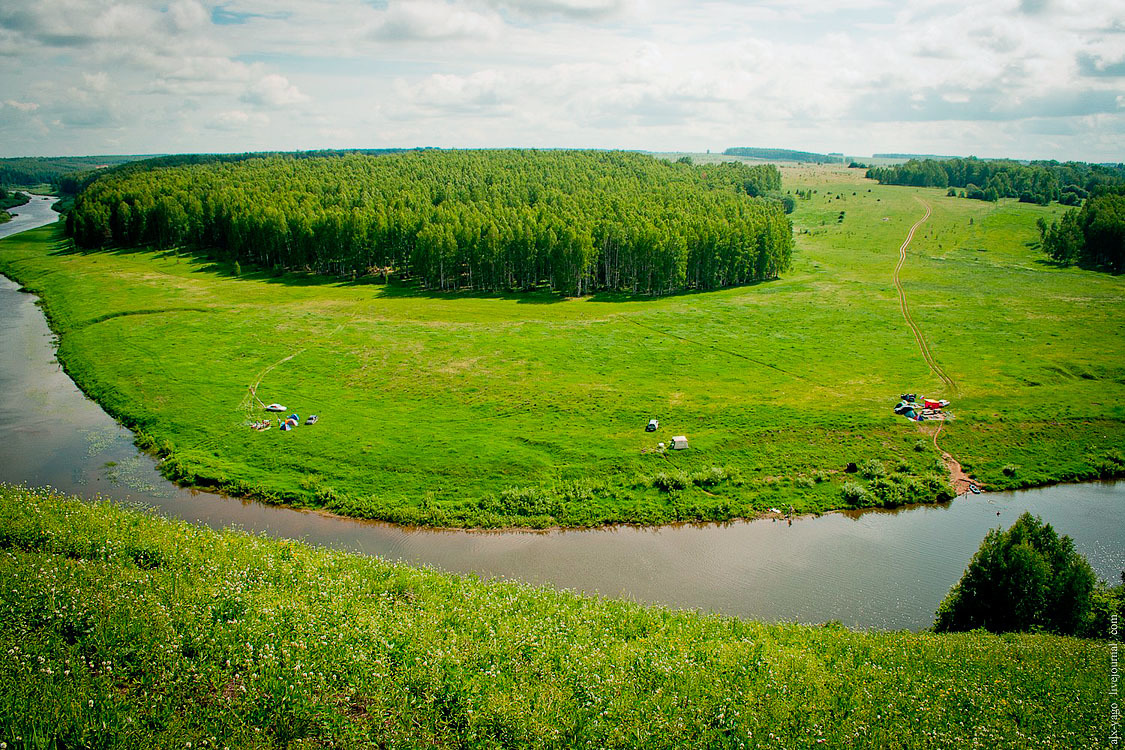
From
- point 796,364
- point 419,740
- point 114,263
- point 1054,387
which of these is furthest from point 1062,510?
point 114,263

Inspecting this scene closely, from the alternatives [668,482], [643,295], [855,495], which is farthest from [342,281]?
[855,495]

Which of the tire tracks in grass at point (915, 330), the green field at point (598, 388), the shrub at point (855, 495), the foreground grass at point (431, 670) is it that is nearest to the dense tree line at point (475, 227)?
the green field at point (598, 388)

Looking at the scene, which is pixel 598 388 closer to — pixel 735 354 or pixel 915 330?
pixel 735 354

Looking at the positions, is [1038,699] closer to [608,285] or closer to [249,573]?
[249,573]

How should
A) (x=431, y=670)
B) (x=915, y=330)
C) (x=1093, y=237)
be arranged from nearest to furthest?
1. (x=431, y=670)
2. (x=915, y=330)
3. (x=1093, y=237)

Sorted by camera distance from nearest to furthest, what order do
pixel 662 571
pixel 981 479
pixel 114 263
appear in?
pixel 662 571
pixel 981 479
pixel 114 263

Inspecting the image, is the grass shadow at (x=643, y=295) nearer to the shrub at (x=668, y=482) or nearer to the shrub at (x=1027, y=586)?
the shrub at (x=668, y=482)
